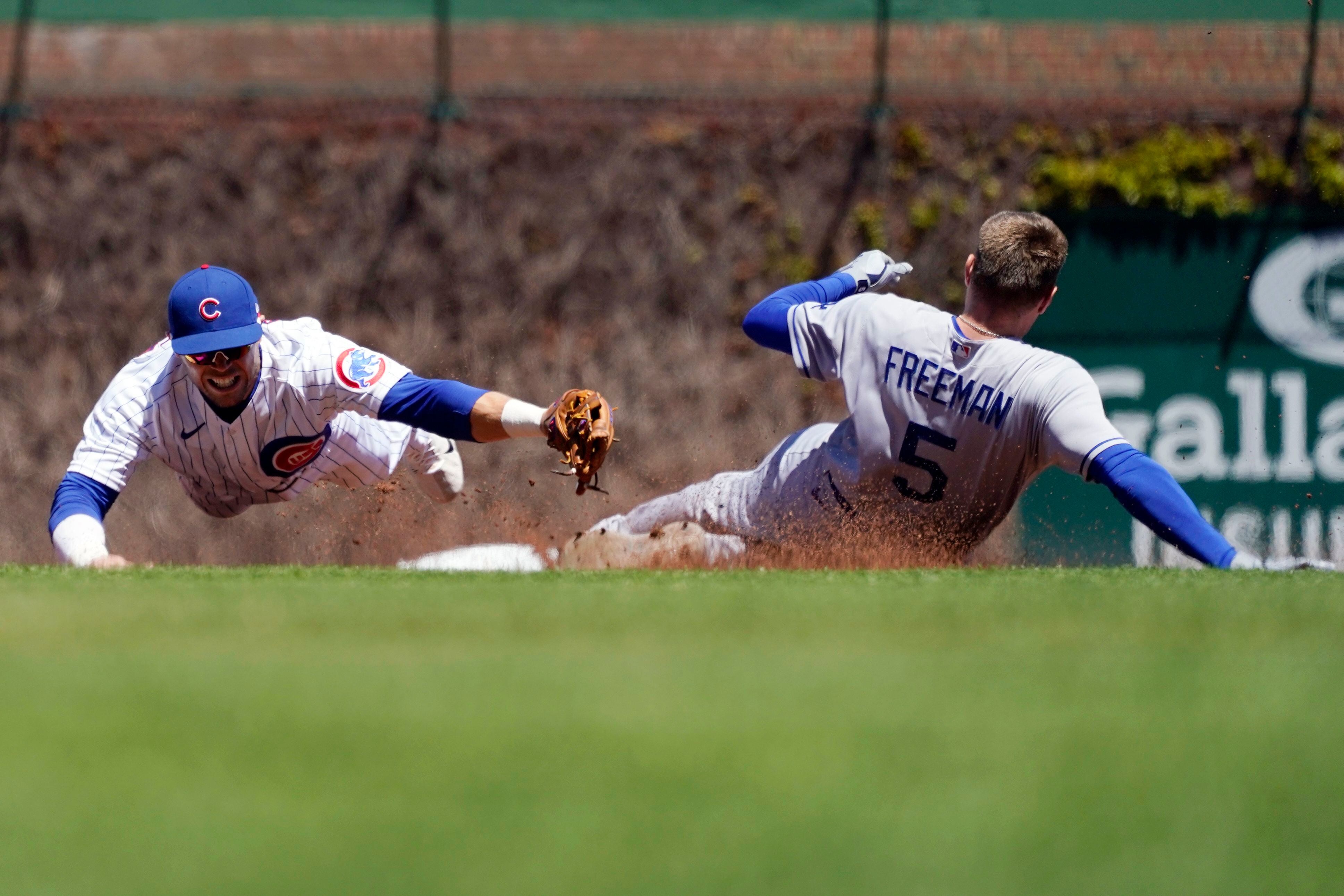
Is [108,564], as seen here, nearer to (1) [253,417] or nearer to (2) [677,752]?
(1) [253,417]

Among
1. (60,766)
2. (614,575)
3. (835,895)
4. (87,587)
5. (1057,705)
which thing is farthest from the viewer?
(614,575)

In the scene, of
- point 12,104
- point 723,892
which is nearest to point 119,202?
point 12,104

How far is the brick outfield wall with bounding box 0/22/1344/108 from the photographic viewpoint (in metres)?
10.9

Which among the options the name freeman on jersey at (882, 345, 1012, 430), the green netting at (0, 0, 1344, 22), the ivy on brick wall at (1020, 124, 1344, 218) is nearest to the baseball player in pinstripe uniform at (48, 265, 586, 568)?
the name freeman on jersey at (882, 345, 1012, 430)

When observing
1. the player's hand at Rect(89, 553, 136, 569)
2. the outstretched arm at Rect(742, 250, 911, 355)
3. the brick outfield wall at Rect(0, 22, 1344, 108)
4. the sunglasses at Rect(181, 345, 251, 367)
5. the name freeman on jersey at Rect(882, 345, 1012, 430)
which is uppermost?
the brick outfield wall at Rect(0, 22, 1344, 108)

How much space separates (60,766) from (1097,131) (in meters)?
9.86

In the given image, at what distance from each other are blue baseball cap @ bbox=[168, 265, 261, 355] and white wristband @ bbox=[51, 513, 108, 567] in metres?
0.69

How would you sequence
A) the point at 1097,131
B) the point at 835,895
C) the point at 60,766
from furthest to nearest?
the point at 1097,131 < the point at 60,766 < the point at 835,895

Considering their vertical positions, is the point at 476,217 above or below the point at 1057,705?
above

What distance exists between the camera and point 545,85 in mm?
11094

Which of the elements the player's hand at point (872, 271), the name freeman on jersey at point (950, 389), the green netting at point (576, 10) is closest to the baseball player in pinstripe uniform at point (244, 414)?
the name freeman on jersey at point (950, 389)

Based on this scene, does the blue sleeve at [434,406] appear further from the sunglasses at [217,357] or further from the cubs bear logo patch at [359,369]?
the sunglasses at [217,357]

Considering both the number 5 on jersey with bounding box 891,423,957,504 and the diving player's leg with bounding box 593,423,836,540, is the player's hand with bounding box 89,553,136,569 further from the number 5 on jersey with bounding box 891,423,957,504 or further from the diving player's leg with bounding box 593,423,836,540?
the number 5 on jersey with bounding box 891,423,957,504

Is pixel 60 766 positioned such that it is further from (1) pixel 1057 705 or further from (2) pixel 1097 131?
(2) pixel 1097 131
